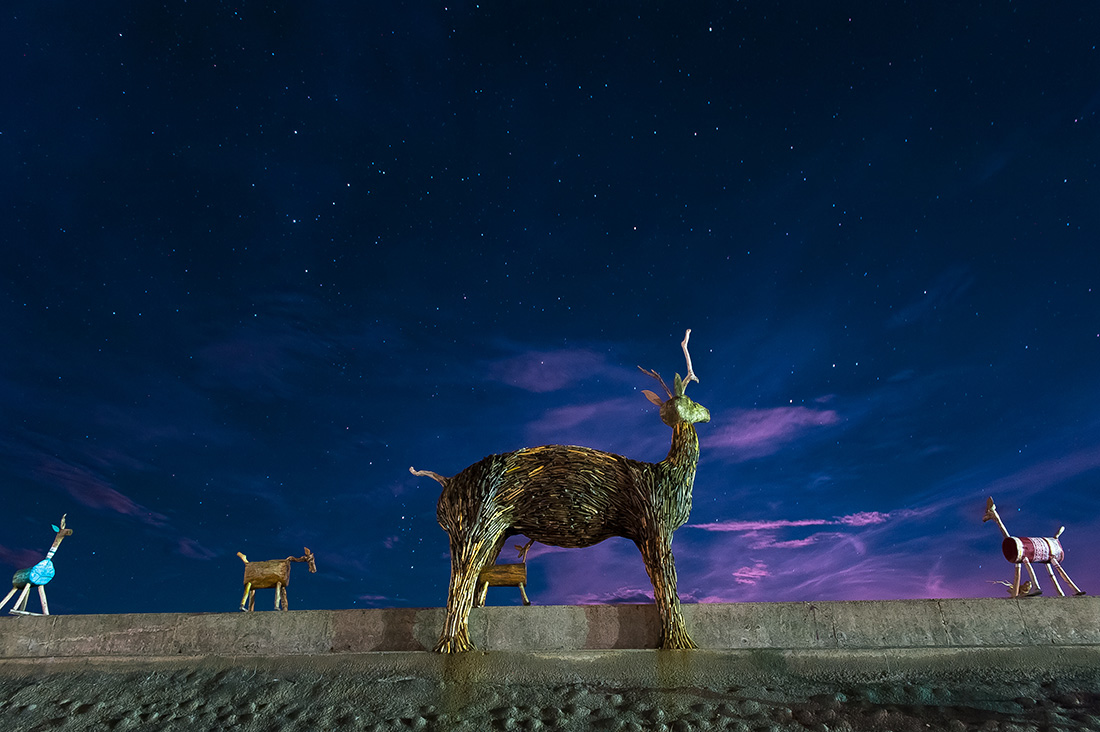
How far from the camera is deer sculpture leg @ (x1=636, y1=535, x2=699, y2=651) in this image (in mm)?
6051

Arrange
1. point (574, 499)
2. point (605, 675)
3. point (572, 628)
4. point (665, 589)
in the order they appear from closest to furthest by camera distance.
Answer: point (605, 675), point (665, 589), point (572, 628), point (574, 499)

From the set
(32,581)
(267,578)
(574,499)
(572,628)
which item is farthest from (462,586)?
(32,581)

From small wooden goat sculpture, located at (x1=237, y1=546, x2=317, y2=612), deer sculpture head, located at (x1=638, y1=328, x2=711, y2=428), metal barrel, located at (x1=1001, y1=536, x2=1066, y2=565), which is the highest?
deer sculpture head, located at (x1=638, y1=328, x2=711, y2=428)

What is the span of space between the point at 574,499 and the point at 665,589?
140 centimetres

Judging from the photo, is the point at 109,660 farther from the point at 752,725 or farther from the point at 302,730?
the point at 752,725

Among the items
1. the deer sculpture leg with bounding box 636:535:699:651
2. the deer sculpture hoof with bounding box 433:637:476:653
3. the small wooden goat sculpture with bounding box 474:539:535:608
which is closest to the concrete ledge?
the deer sculpture hoof with bounding box 433:637:476:653

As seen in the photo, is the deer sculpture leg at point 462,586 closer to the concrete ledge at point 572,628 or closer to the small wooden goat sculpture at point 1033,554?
the concrete ledge at point 572,628

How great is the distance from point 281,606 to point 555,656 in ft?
19.6

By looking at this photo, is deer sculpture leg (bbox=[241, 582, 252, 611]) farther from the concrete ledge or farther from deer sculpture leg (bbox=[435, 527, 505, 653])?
deer sculpture leg (bbox=[435, 527, 505, 653])

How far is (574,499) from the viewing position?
6.98 metres

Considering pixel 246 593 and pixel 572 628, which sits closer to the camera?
pixel 572 628

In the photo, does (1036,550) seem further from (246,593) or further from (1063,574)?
(246,593)

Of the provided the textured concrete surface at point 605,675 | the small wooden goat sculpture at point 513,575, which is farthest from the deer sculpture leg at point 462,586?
the small wooden goat sculpture at point 513,575

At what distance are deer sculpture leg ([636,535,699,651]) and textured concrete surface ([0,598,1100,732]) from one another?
1.95 ft
